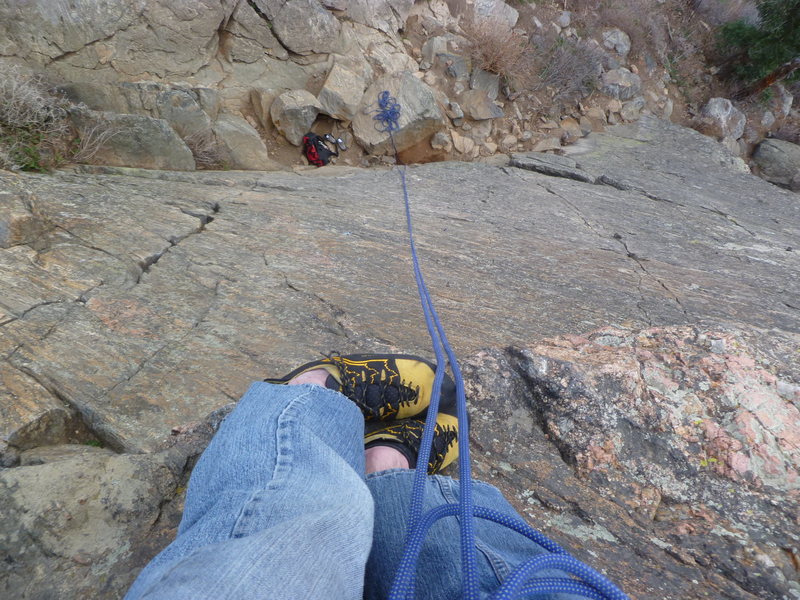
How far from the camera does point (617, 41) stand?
8.09 meters

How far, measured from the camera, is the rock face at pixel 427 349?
123 centimetres

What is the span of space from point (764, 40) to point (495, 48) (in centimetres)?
588

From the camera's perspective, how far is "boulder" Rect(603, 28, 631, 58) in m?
8.05

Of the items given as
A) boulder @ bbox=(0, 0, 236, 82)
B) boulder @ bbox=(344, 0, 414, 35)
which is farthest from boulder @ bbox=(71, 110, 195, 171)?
boulder @ bbox=(344, 0, 414, 35)

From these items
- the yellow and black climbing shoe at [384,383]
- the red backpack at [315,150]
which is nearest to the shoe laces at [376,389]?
the yellow and black climbing shoe at [384,383]

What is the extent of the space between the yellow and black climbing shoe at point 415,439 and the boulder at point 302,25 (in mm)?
5442

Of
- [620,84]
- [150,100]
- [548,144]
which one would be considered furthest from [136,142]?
[620,84]

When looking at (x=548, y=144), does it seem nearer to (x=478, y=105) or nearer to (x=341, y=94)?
(x=478, y=105)

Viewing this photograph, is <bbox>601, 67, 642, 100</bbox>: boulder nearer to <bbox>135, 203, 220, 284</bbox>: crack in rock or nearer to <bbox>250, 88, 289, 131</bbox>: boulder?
<bbox>250, 88, 289, 131</bbox>: boulder

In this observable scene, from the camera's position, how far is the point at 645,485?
56.6 inches

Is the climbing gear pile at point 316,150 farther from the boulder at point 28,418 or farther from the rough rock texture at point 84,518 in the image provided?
the rough rock texture at point 84,518

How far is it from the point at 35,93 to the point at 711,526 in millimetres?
4579

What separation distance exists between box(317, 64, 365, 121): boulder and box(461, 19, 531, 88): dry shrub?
1.95m

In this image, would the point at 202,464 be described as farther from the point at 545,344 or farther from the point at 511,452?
the point at 545,344
